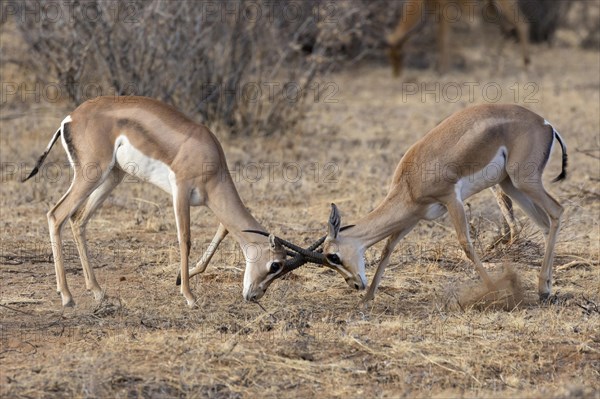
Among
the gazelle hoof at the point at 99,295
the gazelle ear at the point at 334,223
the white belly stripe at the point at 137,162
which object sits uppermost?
the white belly stripe at the point at 137,162

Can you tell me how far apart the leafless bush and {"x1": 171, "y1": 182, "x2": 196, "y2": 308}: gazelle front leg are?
4059 mm

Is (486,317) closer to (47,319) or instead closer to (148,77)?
(47,319)

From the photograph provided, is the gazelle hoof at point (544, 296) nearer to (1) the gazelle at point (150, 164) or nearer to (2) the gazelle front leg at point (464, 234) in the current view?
(2) the gazelle front leg at point (464, 234)

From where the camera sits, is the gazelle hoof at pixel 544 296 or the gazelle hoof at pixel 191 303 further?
the gazelle hoof at pixel 544 296

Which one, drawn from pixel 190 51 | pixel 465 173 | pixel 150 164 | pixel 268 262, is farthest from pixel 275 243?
pixel 190 51

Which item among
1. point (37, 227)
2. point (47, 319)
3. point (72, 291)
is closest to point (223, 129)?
point (37, 227)

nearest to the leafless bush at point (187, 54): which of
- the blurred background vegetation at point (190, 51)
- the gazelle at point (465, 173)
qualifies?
the blurred background vegetation at point (190, 51)

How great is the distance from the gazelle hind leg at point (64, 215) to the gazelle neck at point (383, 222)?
1.70 metres

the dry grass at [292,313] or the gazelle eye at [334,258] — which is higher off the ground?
the gazelle eye at [334,258]

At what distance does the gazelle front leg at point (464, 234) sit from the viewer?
273 inches

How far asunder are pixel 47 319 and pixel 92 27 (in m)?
5.46

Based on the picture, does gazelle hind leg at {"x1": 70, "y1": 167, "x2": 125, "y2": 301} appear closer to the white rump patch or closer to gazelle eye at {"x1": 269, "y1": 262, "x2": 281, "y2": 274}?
gazelle eye at {"x1": 269, "y1": 262, "x2": 281, "y2": 274}

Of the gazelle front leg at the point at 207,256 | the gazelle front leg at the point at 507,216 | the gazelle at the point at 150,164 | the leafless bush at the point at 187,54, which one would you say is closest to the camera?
the gazelle at the point at 150,164

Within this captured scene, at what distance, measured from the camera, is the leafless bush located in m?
11.3
